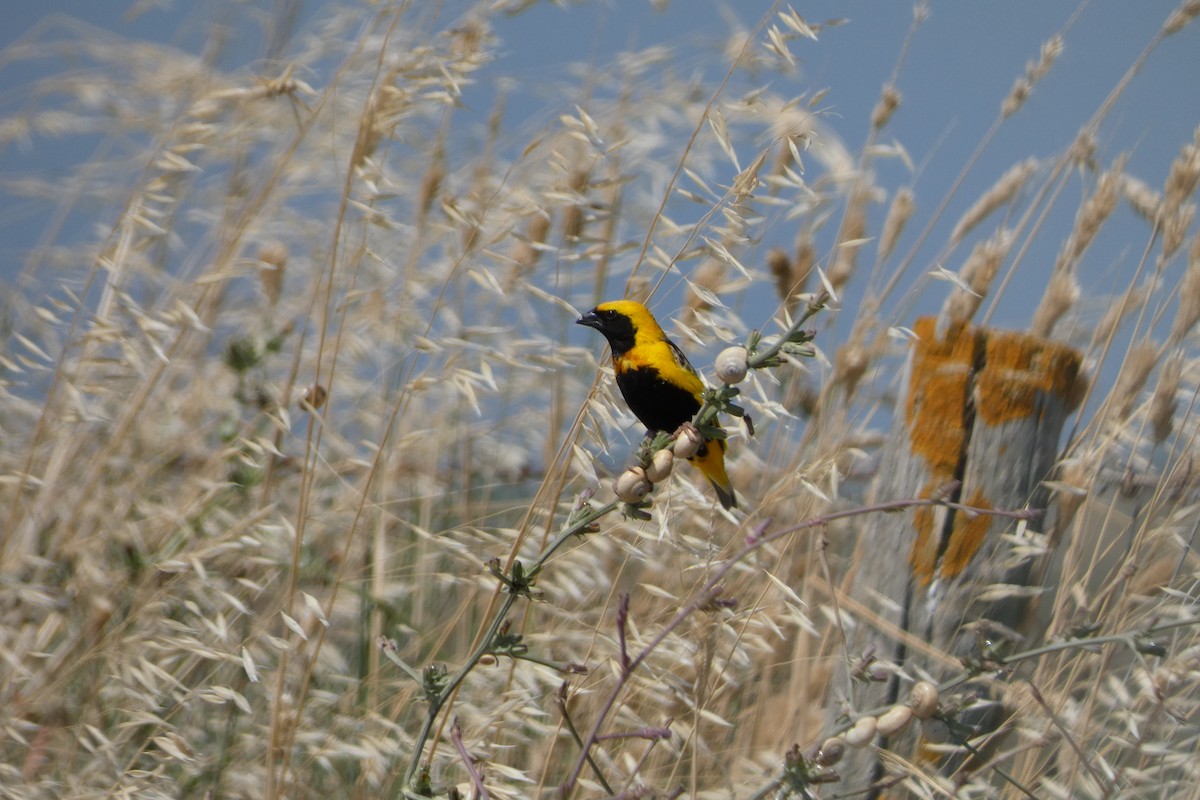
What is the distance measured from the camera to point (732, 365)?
0.96m

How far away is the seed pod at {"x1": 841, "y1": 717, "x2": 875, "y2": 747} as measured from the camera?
0.96 m

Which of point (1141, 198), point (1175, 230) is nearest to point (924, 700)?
point (1175, 230)

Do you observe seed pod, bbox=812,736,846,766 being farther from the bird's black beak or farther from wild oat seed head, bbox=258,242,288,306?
wild oat seed head, bbox=258,242,288,306

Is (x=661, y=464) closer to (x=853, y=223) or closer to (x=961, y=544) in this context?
(x=961, y=544)

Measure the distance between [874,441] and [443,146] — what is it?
1387 mm

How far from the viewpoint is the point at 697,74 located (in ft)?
9.45

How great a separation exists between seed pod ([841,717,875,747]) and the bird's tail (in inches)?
38.9

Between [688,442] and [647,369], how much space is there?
2.70 ft

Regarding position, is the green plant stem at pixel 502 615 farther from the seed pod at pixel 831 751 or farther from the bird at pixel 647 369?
the bird at pixel 647 369

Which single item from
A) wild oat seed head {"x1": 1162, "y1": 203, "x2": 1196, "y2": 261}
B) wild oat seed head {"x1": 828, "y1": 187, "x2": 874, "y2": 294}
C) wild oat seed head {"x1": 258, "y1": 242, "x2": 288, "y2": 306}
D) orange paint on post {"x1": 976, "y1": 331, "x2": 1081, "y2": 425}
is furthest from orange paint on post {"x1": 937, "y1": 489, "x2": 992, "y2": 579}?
wild oat seed head {"x1": 258, "y1": 242, "x2": 288, "y2": 306}

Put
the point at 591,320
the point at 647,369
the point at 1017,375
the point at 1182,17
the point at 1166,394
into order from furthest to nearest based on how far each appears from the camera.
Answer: the point at 1182,17, the point at 1166,394, the point at 1017,375, the point at 591,320, the point at 647,369

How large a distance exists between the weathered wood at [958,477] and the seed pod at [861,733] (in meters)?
1.06

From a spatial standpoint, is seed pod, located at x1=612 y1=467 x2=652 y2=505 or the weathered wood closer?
seed pod, located at x1=612 y1=467 x2=652 y2=505

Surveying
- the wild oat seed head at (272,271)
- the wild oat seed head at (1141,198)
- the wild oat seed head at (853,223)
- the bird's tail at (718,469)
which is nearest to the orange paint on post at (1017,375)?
the bird's tail at (718,469)
